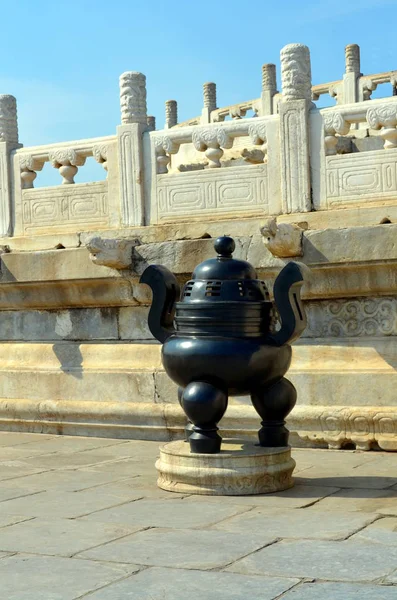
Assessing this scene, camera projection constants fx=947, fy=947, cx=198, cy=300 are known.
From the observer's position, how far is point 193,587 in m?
3.43

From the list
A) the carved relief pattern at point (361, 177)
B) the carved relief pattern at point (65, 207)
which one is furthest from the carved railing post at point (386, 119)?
the carved relief pattern at point (65, 207)

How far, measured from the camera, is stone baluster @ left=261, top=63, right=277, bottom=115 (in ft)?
84.9

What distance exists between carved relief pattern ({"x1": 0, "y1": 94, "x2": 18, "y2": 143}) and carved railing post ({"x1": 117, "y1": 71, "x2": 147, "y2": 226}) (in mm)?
1226

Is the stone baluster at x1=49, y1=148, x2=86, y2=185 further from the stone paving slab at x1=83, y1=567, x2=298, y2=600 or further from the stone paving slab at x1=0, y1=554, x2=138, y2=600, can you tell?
the stone paving slab at x1=83, y1=567, x2=298, y2=600

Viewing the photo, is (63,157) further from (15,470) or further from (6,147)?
(15,470)

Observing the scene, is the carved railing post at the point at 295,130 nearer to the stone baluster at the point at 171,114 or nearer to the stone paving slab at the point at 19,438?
the stone paving slab at the point at 19,438

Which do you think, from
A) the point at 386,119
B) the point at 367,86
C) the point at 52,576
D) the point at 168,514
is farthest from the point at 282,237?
the point at 367,86

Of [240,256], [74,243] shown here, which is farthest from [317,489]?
[74,243]

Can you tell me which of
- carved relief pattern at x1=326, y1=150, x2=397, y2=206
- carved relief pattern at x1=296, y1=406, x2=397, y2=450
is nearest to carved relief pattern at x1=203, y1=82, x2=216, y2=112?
carved relief pattern at x1=326, y1=150, x2=397, y2=206

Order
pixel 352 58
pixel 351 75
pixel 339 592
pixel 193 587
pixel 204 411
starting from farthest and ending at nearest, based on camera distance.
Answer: pixel 352 58, pixel 351 75, pixel 204 411, pixel 193 587, pixel 339 592

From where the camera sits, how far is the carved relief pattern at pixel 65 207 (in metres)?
7.77

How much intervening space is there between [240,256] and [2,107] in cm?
281

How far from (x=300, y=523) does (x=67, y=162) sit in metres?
4.44

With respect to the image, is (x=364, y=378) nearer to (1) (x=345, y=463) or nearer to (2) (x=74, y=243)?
(1) (x=345, y=463)
